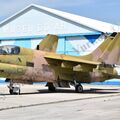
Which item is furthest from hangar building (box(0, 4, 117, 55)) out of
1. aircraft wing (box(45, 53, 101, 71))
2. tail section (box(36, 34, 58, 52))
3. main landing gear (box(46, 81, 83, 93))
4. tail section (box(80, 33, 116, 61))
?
aircraft wing (box(45, 53, 101, 71))

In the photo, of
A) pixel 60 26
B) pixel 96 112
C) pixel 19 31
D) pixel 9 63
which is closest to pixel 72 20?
pixel 60 26

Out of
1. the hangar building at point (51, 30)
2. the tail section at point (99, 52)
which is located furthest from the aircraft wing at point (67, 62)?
the hangar building at point (51, 30)

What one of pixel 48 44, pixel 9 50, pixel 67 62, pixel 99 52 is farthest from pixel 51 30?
pixel 9 50

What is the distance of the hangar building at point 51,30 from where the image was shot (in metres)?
39.1

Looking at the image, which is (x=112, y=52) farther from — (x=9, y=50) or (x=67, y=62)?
(x=9, y=50)

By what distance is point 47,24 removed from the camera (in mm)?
42031

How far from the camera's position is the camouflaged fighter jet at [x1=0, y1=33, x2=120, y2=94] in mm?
21564

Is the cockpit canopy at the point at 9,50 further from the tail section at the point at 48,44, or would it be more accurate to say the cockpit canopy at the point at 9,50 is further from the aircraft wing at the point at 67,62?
the tail section at the point at 48,44

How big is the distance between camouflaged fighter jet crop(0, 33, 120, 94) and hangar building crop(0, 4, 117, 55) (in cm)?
1240

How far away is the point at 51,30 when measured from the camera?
41.8m

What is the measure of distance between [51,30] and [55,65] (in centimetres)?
1822

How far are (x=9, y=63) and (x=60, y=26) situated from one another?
66.6ft

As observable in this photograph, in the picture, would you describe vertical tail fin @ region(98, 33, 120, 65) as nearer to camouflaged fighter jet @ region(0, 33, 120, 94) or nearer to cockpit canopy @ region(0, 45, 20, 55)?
camouflaged fighter jet @ region(0, 33, 120, 94)

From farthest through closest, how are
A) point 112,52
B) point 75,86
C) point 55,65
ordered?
point 112,52 → point 75,86 → point 55,65
